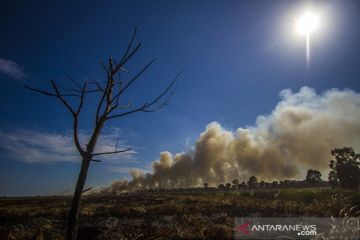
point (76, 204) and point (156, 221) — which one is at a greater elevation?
point (76, 204)

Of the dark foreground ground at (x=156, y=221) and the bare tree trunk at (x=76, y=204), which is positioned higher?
the bare tree trunk at (x=76, y=204)

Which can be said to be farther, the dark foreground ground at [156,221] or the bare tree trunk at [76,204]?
the dark foreground ground at [156,221]

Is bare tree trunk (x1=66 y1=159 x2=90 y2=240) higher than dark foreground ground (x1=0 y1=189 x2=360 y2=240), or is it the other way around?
bare tree trunk (x1=66 y1=159 x2=90 y2=240)

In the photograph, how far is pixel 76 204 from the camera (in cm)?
349

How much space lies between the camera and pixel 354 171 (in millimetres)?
36812

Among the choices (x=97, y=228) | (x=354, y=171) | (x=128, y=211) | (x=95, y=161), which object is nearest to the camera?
(x=95, y=161)

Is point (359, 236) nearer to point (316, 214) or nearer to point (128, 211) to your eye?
point (316, 214)

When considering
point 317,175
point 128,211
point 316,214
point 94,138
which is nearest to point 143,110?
point 94,138

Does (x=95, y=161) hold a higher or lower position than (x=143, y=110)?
lower

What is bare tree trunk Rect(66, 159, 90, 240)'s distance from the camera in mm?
3396

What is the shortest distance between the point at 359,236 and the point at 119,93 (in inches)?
230

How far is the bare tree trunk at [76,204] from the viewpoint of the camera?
3.40 m

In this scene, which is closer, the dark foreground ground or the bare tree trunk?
the bare tree trunk

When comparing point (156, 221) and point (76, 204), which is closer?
point (76, 204)
